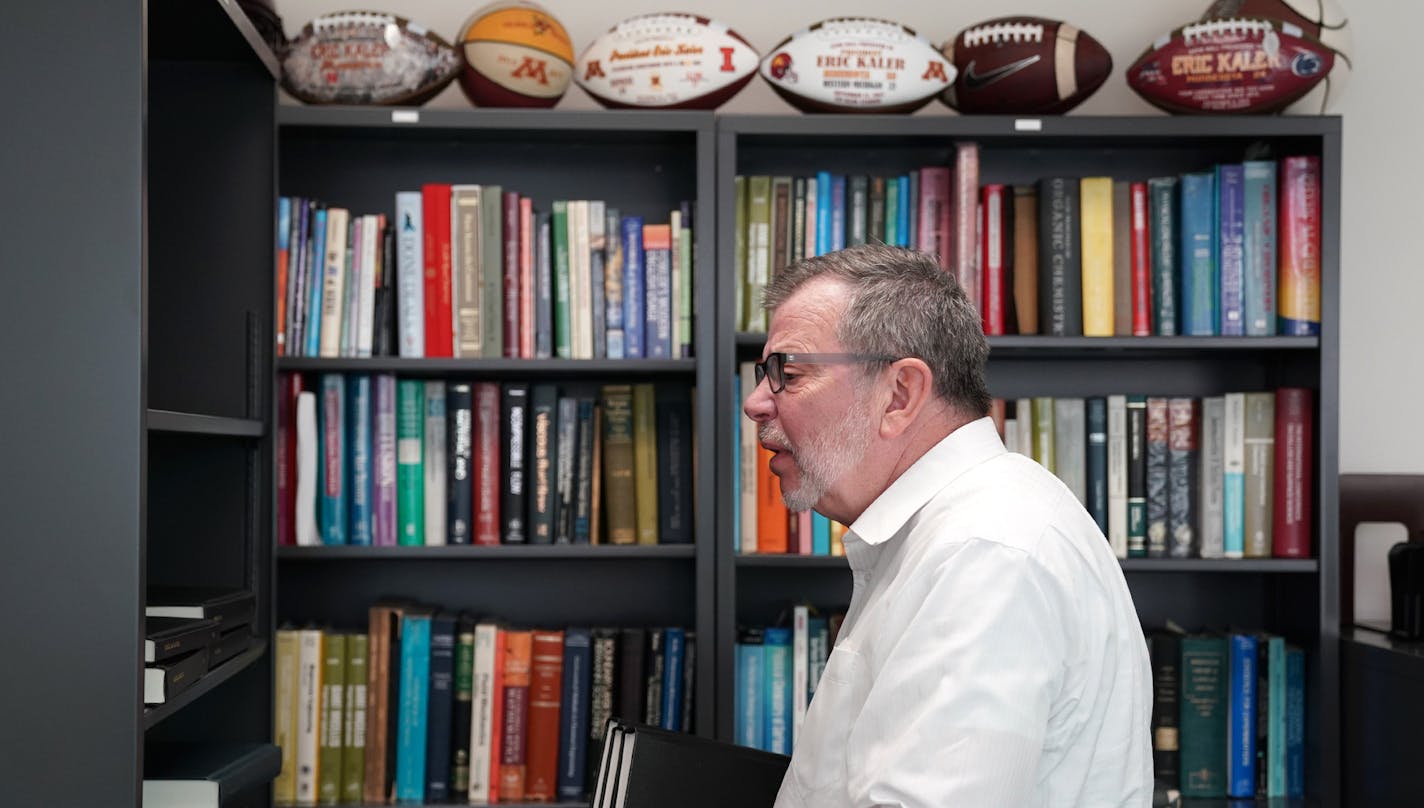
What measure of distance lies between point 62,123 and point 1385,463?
8.37ft

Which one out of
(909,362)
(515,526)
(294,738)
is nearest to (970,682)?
(909,362)

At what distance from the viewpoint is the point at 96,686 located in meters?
1.25

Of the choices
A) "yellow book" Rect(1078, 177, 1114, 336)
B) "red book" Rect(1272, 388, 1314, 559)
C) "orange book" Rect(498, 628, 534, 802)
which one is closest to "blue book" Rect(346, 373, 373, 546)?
"orange book" Rect(498, 628, 534, 802)

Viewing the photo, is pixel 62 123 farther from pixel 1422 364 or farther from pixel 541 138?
pixel 1422 364

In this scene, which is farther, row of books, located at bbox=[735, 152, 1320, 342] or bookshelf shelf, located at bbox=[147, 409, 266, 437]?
row of books, located at bbox=[735, 152, 1320, 342]

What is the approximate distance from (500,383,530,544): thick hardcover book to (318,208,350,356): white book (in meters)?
0.33

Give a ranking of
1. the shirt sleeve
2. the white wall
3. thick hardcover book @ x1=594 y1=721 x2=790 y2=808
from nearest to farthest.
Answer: the shirt sleeve < thick hardcover book @ x1=594 y1=721 x2=790 y2=808 < the white wall

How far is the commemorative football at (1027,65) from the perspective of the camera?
92.8 inches

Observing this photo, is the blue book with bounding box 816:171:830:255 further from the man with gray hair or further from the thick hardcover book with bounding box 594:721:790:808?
the thick hardcover book with bounding box 594:721:790:808

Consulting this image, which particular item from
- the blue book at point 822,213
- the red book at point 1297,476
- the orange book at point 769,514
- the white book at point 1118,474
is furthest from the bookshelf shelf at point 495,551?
the red book at point 1297,476

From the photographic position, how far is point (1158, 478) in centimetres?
251

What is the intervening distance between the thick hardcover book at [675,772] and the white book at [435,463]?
3.22 ft

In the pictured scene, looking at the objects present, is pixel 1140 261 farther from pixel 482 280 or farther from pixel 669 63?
pixel 482 280

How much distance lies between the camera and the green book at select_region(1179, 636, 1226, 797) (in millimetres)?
2498
